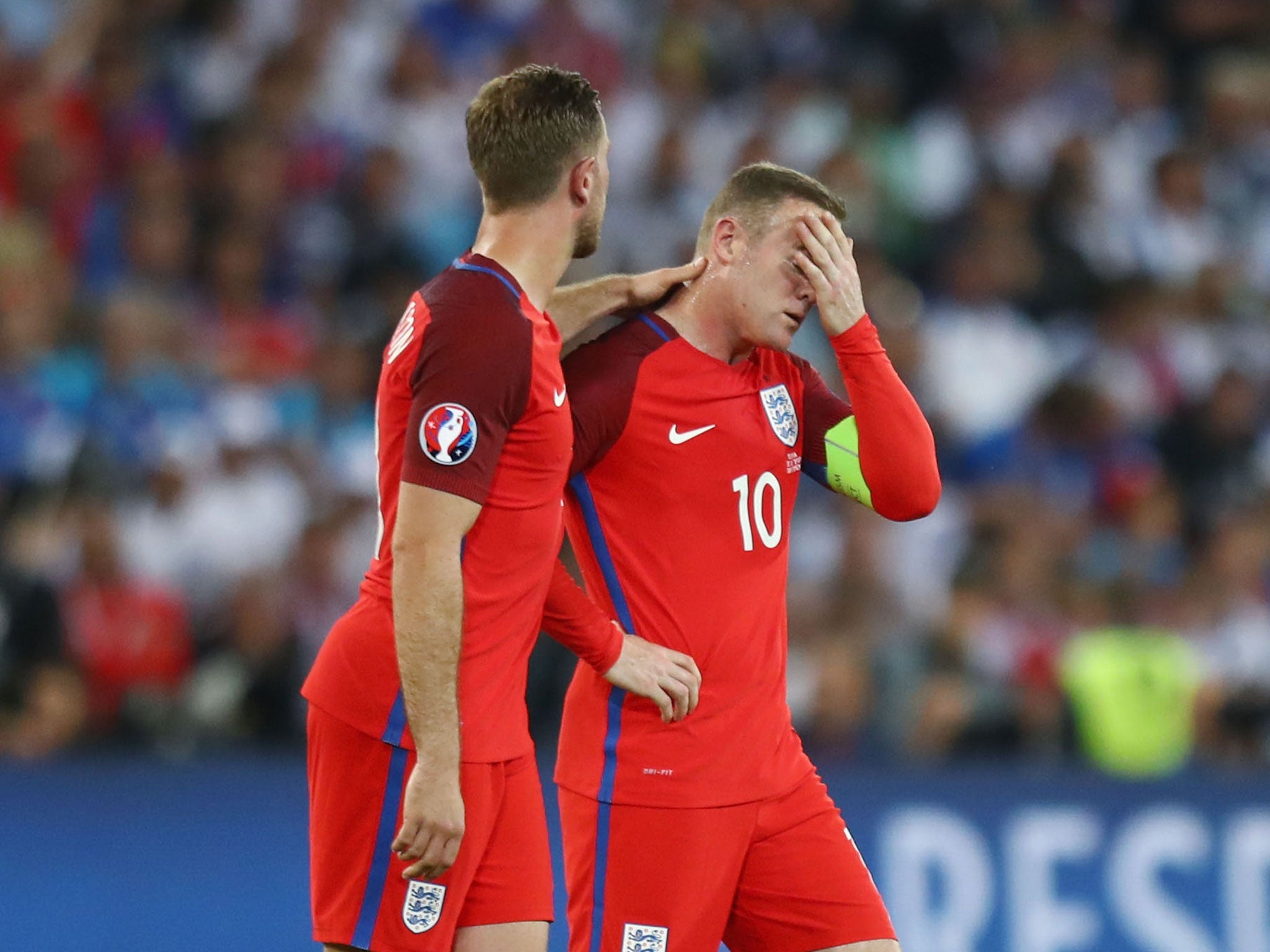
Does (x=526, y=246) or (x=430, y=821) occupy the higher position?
(x=526, y=246)

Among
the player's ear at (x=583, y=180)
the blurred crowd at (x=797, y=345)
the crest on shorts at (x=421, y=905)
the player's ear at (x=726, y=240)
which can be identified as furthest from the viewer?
the blurred crowd at (x=797, y=345)

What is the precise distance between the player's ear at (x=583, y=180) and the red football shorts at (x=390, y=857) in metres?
1.21

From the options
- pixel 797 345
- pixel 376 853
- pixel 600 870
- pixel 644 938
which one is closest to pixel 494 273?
pixel 376 853

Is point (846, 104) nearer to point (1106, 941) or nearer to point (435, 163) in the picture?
point (435, 163)

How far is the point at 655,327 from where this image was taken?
15.2ft

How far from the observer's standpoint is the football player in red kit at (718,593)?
4383 millimetres

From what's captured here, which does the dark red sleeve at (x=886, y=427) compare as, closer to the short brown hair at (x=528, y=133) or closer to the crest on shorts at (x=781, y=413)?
the crest on shorts at (x=781, y=413)

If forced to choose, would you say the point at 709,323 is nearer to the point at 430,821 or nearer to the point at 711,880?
the point at 711,880

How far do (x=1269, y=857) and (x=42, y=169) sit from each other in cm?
658

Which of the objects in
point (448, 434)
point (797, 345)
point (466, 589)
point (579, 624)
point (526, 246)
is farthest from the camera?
point (797, 345)

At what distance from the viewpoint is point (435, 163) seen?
1037 cm

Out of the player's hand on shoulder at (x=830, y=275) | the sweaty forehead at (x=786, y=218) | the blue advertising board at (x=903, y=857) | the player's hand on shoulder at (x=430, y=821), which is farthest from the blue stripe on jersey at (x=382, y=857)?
the blue advertising board at (x=903, y=857)

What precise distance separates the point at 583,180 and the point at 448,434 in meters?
0.68

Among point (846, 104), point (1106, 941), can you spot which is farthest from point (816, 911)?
point (846, 104)
